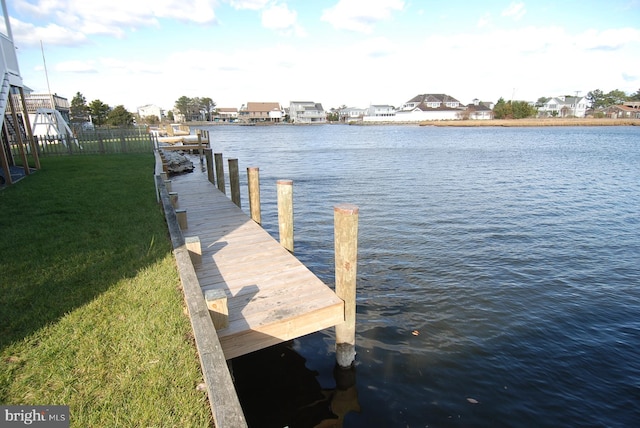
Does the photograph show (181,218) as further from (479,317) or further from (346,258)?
(479,317)

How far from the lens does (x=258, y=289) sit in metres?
5.47

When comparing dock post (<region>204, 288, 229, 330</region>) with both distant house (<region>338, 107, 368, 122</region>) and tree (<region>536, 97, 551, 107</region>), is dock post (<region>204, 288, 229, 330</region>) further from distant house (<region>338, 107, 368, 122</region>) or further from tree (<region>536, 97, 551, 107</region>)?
tree (<region>536, 97, 551, 107</region>)

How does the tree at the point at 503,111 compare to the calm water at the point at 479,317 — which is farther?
the tree at the point at 503,111

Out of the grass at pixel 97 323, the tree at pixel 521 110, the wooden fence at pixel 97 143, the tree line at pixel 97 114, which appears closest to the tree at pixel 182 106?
the tree line at pixel 97 114

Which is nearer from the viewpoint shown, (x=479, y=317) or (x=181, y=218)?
(x=479, y=317)

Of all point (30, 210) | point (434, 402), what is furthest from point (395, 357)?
point (30, 210)

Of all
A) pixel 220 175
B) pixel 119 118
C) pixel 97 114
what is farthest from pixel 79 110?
pixel 220 175

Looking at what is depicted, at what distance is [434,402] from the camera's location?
526cm

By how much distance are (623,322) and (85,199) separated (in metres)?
13.7

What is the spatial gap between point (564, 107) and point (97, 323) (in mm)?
158576

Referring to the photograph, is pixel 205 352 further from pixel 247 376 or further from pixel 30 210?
pixel 30 210

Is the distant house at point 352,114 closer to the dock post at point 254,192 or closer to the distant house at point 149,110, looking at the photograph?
the distant house at point 149,110

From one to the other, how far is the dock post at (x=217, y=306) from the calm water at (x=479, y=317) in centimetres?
179

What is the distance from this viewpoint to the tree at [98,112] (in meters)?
68.1
